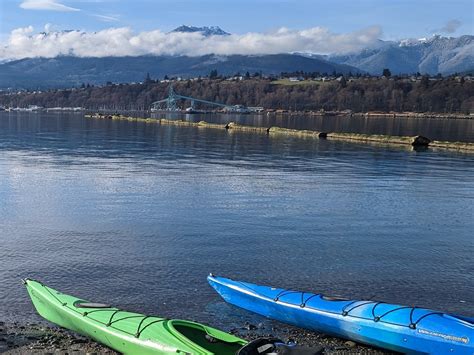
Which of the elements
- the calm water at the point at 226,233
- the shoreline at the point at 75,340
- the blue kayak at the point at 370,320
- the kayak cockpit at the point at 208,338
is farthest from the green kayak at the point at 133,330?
the blue kayak at the point at 370,320

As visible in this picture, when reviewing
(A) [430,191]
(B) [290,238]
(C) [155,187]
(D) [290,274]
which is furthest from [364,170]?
(D) [290,274]

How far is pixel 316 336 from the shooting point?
16922 mm

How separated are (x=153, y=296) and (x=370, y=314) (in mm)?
7906

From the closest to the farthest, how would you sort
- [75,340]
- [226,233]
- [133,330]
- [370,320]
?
[133,330] → [370,320] → [75,340] → [226,233]

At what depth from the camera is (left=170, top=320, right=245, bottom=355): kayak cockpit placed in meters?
13.8

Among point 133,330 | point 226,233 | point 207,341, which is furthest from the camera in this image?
point 226,233

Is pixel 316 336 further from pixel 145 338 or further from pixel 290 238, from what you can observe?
pixel 290 238

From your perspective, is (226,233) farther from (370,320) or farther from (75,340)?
(370,320)

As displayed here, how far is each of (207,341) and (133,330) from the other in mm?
2212

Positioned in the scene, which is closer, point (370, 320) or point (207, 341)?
point (207, 341)

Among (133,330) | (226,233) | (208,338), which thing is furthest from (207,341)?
(226,233)

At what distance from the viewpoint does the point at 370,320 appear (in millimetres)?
15883

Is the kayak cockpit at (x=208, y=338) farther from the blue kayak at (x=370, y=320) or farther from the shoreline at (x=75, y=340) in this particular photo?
the blue kayak at (x=370, y=320)

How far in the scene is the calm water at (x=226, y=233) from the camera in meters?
20.7
